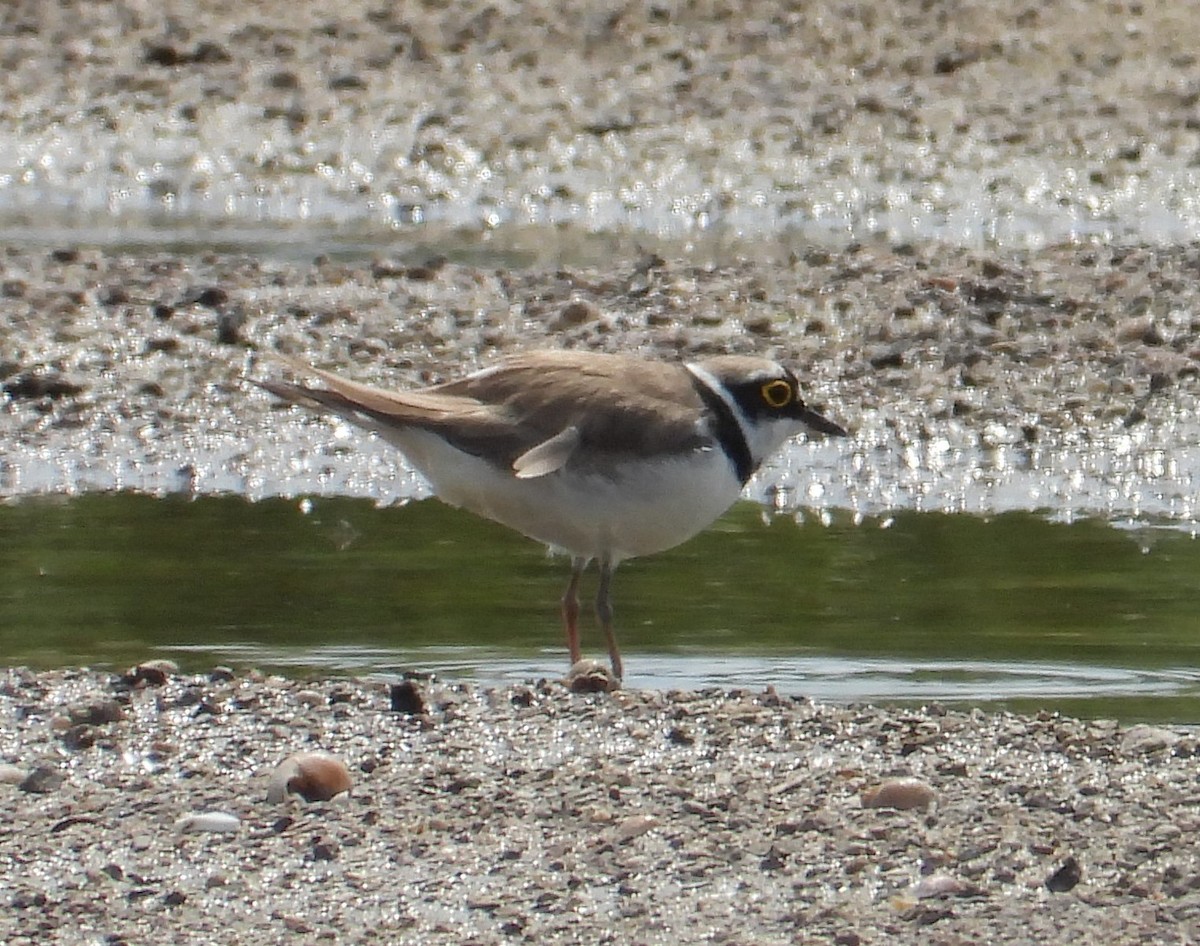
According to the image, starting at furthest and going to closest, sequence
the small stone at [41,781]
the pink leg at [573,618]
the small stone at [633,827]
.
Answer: the pink leg at [573,618] < the small stone at [41,781] < the small stone at [633,827]

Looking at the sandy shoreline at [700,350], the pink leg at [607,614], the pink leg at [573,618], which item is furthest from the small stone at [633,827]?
the sandy shoreline at [700,350]

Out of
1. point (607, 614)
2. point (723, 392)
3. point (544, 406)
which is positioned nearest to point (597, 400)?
point (544, 406)

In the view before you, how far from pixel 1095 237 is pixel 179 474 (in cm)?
574

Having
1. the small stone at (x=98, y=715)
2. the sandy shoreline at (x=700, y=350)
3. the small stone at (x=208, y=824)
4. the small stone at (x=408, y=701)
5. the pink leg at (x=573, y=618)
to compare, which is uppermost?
the sandy shoreline at (x=700, y=350)

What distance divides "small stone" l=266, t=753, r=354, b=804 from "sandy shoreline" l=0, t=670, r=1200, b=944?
4 centimetres

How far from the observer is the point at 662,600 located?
27.3 ft

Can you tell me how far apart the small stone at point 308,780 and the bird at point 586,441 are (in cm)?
131

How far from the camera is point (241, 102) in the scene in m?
17.5

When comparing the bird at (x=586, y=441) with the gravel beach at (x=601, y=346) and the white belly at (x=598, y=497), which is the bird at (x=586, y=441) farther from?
the gravel beach at (x=601, y=346)

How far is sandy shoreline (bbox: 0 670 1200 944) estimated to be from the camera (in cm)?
505

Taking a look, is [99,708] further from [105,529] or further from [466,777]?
[105,529]

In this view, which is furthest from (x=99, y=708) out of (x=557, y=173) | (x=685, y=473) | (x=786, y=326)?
(x=557, y=173)

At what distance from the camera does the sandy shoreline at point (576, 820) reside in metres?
5.05

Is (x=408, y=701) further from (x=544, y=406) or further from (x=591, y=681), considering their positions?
(x=544, y=406)
